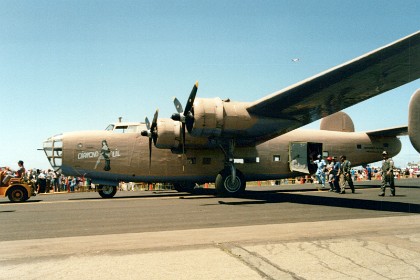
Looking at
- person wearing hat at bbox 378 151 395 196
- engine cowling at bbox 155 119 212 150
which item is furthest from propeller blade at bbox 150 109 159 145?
person wearing hat at bbox 378 151 395 196

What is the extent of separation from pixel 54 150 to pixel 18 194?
250 cm

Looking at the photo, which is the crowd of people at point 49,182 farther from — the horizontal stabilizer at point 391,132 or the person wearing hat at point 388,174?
the horizontal stabilizer at point 391,132

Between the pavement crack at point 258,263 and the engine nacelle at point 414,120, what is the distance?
9.71 feet

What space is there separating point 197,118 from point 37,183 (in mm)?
16765

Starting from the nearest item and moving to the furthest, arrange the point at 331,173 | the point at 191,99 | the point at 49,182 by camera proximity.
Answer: the point at 191,99 < the point at 331,173 < the point at 49,182

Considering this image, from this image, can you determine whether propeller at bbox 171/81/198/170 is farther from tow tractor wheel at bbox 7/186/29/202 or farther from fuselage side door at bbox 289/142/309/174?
tow tractor wheel at bbox 7/186/29/202

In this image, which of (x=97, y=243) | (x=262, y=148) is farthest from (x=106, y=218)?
(x=262, y=148)

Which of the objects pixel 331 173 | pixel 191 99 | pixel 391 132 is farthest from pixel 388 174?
pixel 191 99

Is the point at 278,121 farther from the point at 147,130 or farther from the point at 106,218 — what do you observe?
the point at 106,218

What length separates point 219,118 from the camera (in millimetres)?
13281

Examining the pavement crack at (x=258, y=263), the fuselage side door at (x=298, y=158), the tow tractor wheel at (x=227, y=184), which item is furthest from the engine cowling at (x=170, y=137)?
the pavement crack at (x=258, y=263)

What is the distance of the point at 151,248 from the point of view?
17.3 ft

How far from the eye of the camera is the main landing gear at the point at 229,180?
14.6 m

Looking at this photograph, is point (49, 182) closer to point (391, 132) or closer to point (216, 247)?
point (216, 247)
